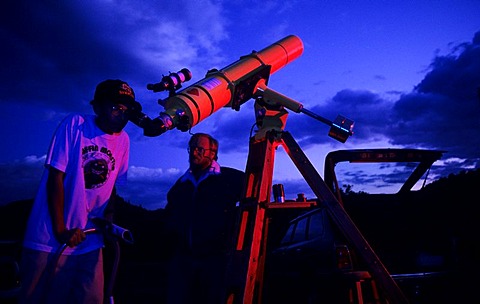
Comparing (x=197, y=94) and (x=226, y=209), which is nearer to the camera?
(x=197, y=94)

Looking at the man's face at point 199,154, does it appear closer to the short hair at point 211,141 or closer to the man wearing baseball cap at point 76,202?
the short hair at point 211,141

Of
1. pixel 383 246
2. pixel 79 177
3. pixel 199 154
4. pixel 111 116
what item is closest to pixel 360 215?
pixel 383 246

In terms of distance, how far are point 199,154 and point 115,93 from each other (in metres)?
1.31

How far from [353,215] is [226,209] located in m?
2.29

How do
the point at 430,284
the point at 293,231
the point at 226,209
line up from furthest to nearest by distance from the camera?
the point at 293,231 → the point at 430,284 → the point at 226,209

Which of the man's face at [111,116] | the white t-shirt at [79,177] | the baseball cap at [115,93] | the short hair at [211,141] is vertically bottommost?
the white t-shirt at [79,177]

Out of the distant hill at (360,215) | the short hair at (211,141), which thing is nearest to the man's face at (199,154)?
the short hair at (211,141)

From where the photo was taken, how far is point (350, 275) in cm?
370

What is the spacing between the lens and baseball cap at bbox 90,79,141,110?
2.42 metres

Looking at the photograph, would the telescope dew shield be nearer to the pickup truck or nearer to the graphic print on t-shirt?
the graphic print on t-shirt

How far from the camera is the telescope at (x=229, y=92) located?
7.34ft

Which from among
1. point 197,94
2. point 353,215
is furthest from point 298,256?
point 197,94

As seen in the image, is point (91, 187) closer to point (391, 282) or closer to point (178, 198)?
point (178, 198)

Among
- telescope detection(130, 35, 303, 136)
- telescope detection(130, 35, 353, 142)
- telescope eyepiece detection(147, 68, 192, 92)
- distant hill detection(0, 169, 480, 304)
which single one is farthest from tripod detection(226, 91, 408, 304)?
distant hill detection(0, 169, 480, 304)
